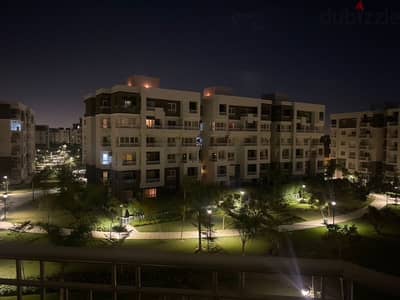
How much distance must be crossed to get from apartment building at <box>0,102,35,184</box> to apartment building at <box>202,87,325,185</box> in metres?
25.7

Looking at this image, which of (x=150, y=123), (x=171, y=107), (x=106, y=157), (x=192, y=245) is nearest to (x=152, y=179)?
(x=106, y=157)

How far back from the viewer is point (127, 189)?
29.7 metres

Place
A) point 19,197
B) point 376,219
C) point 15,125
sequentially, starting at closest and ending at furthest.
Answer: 1. point 376,219
2. point 19,197
3. point 15,125

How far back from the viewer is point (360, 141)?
158 feet

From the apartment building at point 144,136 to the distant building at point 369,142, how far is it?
24.2 m

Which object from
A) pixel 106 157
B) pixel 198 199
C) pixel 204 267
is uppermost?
pixel 204 267

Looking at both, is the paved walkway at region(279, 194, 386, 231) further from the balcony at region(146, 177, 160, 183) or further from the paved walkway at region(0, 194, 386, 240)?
the balcony at region(146, 177, 160, 183)

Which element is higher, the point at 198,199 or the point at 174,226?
the point at 198,199

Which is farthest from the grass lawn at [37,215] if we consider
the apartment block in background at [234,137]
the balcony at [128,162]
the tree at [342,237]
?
the tree at [342,237]

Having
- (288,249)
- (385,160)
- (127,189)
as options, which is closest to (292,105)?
(385,160)

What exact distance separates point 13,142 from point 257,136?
32.3 meters

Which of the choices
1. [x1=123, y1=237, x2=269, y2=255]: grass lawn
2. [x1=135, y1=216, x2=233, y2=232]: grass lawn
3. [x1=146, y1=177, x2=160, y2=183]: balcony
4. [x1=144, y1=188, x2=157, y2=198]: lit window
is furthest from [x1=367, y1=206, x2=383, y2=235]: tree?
[x1=144, y1=188, x2=157, y2=198]: lit window

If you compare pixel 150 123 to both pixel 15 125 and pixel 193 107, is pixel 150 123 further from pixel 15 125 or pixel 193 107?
pixel 15 125

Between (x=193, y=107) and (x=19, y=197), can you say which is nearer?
(x=19, y=197)
